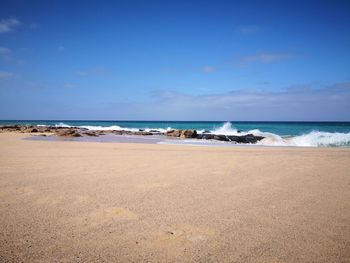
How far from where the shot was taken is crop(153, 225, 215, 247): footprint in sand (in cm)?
254

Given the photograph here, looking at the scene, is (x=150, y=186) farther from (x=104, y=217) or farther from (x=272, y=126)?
(x=272, y=126)

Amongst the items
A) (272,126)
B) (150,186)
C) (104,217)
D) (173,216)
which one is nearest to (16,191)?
(104,217)

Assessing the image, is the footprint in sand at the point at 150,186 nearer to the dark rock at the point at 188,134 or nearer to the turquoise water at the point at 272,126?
the dark rock at the point at 188,134

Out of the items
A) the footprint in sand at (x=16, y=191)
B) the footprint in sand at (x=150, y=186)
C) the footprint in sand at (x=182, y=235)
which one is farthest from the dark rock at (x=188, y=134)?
the footprint in sand at (x=182, y=235)

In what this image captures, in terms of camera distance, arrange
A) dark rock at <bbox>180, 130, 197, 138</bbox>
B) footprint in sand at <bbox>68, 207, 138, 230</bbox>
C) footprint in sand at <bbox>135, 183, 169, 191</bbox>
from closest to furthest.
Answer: footprint in sand at <bbox>68, 207, 138, 230</bbox>, footprint in sand at <bbox>135, 183, 169, 191</bbox>, dark rock at <bbox>180, 130, 197, 138</bbox>

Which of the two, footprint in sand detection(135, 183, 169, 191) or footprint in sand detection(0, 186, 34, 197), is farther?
footprint in sand detection(135, 183, 169, 191)

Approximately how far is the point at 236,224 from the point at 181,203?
35.5 inches

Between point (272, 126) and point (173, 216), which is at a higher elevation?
point (272, 126)

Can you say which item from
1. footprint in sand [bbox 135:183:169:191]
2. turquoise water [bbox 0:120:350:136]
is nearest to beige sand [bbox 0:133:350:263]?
footprint in sand [bbox 135:183:169:191]

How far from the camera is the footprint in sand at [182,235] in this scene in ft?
8.32

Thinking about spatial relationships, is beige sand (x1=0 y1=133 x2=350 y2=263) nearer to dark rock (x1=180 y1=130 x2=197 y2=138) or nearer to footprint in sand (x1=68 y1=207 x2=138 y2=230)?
footprint in sand (x1=68 y1=207 x2=138 y2=230)

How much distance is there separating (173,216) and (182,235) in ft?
1.58

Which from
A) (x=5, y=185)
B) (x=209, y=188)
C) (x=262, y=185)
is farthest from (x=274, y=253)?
(x=5, y=185)

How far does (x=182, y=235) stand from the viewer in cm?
268
